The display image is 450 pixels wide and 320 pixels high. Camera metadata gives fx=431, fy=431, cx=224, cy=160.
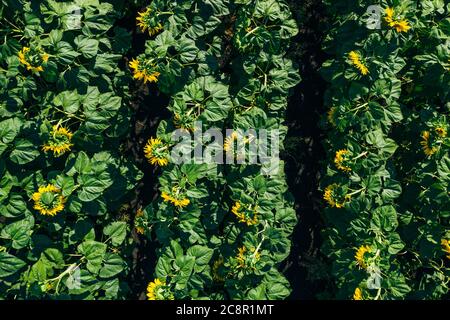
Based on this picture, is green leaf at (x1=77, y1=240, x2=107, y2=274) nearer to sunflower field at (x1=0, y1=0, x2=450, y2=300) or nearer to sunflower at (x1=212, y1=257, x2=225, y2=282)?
sunflower field at (x1=0, y1=0, x2=450, y2=300)

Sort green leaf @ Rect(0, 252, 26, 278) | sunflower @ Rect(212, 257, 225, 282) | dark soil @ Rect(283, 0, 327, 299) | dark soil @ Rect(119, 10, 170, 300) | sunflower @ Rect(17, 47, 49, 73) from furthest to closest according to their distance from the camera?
1. dark soil @ Rect(283, 0, 327, 299)
2. dark soil @ Rect(119, 10, 170, 300)
3. sunflower @ Rect(212, 257, 225, 282)
4. green leaf @ Rect(0, 252, 26, 278)
5. sunflower @ Rect(17, 47, 49, 73)

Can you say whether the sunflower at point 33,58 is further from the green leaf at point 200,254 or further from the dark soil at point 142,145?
the green leaf at point 200,254

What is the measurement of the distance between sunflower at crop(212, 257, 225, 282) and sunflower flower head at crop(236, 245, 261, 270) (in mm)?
195

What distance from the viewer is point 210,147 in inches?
120

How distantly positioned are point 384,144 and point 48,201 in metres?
2.37

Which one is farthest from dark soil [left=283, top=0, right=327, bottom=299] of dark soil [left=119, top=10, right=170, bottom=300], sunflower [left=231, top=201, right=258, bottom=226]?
dark soil [left=119, top=10, right=170, bottom=300]

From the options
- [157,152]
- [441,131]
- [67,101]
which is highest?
[67,101]

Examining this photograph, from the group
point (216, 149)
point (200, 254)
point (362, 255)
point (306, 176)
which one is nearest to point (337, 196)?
point (362, 255)

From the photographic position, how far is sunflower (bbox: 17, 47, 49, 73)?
2.88 meters

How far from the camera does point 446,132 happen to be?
3072 millimetres

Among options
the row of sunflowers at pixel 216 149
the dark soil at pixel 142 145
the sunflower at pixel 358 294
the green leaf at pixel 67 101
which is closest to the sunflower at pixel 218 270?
the row of sunflowers at pixel 216 149

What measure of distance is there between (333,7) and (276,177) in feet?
4.66

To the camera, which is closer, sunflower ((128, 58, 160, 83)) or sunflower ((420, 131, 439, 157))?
sunflower ((128, 58, 160, 83))

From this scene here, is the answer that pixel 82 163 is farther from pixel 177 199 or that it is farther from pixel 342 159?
pixel 342 159
